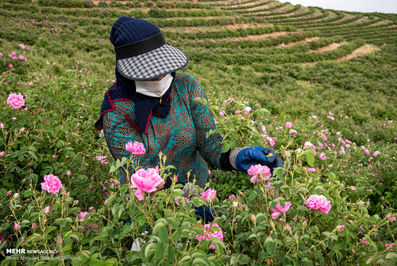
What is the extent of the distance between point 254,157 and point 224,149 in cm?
20

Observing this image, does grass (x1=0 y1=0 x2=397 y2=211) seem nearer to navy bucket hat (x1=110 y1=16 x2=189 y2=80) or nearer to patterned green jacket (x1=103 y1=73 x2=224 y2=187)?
patterned green jacket (x1=103 y1=73 x2=224 y2=187)

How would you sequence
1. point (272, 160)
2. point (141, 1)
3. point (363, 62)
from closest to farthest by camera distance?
point (272, 160) → point (363, 62) → point (141, 1)

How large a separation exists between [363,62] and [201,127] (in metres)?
20.9

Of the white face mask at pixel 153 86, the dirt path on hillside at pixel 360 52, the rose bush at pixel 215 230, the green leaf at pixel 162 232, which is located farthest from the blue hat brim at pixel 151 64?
the dirt path on hillside at pixel 360 52

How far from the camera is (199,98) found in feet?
5.18

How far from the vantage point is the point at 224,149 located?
1.50m

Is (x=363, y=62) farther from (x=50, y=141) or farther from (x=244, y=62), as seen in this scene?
(x=50, y=141)

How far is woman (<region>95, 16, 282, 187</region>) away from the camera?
1472mm

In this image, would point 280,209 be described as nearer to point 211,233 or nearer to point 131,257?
point 211,233

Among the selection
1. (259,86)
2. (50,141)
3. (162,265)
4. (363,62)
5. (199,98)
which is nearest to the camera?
(162,265)

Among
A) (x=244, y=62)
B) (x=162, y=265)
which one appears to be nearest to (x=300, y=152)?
(x=162, y=265)

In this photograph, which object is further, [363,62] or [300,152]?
[363,62]

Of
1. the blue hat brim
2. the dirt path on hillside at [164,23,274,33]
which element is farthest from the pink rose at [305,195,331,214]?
the dirt path on hillside at [164,23,274,33]

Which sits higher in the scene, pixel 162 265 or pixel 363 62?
pixel 162 265
